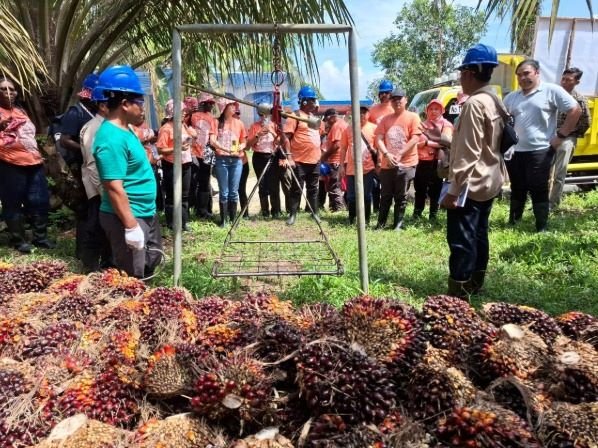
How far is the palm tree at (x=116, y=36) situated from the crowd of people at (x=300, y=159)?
657 mm

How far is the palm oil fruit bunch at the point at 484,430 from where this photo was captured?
1195mm

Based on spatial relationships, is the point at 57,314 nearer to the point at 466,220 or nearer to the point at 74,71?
the point at 466,220

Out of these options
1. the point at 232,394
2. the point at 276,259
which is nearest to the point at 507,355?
the point at 232,394

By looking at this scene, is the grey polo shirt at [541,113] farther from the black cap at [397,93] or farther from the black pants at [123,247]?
the black pants at [123,247]

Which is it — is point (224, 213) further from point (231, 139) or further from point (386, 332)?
point (386, 332)

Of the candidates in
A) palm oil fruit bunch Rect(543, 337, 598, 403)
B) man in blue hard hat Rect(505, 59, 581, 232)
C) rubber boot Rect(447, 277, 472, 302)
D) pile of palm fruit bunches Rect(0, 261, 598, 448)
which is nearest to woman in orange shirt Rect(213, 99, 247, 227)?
man in blue hard hat Rect(505, 59, 581, 232)

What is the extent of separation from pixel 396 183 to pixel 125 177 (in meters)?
4.17

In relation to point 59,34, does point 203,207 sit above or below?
below

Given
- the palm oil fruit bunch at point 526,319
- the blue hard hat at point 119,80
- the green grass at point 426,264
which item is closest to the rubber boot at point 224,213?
the green grass at point 426,264

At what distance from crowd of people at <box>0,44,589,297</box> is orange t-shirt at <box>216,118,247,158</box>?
2 centimetres

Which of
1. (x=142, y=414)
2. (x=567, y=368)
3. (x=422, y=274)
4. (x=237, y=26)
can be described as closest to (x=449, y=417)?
(x=567, y=368)

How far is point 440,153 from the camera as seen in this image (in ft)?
20.6

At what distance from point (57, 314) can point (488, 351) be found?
1.60m

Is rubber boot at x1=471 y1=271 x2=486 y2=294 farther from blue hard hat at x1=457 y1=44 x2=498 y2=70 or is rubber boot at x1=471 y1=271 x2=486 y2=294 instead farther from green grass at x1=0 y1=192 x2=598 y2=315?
blue hard hat at x1=457 y1=44 x2=498 y2=70
